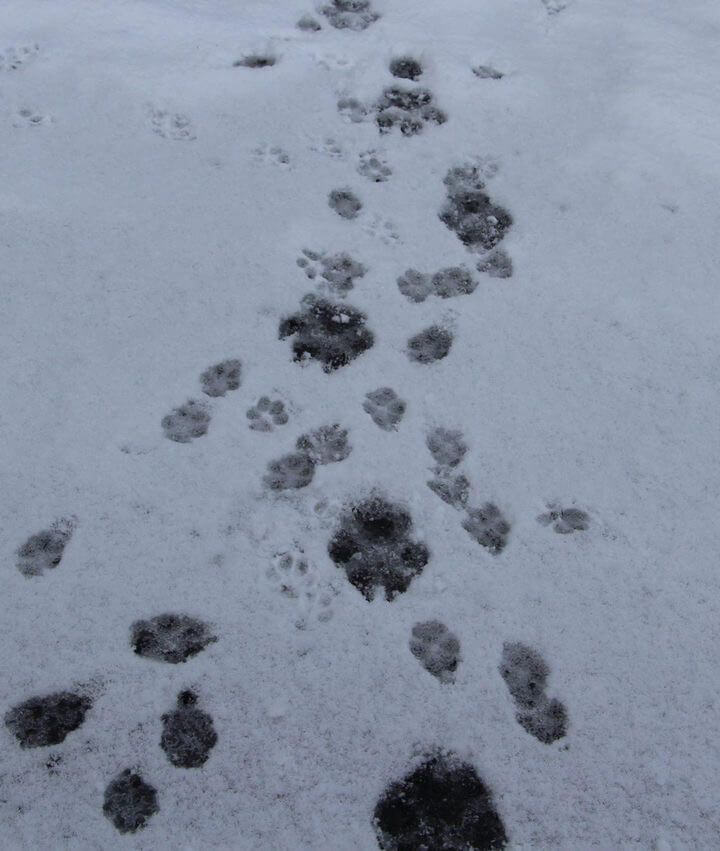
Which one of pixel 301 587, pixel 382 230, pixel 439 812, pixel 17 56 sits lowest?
pixel 439 812

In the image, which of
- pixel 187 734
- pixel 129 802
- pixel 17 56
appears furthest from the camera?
pixel 17 56

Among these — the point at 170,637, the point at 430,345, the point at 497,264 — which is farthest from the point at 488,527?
the point at 497,264

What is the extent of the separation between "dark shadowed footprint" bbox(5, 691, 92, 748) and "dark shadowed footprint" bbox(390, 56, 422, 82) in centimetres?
331

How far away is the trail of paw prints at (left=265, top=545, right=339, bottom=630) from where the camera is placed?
94.7 inches

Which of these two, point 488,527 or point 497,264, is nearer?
point 488,527

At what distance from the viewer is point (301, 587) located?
246cm

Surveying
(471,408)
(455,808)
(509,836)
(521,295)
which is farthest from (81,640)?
(521,295)

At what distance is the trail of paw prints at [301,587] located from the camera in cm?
241

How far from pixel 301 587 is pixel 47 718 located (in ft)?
2.85

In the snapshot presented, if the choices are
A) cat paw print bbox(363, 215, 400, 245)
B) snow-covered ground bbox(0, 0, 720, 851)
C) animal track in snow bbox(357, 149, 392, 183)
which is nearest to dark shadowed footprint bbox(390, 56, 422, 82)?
snow-covered ground bbox(0, 0, 720, 851)

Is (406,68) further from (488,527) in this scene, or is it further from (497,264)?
(488,527)

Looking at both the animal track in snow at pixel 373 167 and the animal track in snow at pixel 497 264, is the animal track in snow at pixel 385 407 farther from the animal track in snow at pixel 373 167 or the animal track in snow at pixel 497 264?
the animal track in snow at pixel 373 167

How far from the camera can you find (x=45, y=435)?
8.84 ft

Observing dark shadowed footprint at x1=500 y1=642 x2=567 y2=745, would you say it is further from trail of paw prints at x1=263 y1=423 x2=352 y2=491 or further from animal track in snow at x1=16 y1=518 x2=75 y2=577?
animal track in snow at x1=16 y1=518 x2=75 y2=577
